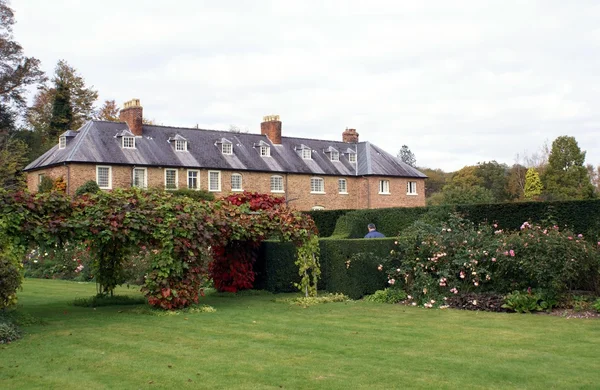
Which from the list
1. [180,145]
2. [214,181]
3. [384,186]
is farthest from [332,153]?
[180,145]

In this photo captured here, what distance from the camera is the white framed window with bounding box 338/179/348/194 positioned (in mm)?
50812

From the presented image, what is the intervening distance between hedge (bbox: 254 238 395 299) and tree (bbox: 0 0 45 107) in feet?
120

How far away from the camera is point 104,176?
40.5 metres

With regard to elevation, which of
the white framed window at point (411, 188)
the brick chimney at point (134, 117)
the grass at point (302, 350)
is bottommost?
the grass at point (302, 350)

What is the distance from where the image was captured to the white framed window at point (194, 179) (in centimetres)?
4375

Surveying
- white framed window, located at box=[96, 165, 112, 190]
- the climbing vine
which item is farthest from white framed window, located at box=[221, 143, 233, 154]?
the climbing vine

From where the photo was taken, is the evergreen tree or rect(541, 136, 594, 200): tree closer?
the evergreen tree

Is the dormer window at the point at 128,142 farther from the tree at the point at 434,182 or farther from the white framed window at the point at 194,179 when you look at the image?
the tree at the point at 434,182

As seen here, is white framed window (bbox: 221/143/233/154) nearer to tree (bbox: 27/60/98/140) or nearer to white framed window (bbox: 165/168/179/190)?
white framed window (bbox: 165/168/179/190)

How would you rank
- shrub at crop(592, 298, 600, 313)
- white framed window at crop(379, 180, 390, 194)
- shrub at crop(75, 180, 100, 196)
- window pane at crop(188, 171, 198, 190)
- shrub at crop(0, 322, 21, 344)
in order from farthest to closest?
1. white framed window at crop(379, 180, 390, 194)
2. window pane at crop(188, 171, 198, 190)
3. shrub at crop(75, 180, 100, 196)
4. shrub at crop(592, 298, 600, 313)
5. shrub at crop(0, 322, 21, 344)

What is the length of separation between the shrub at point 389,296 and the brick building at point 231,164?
72.5 feet

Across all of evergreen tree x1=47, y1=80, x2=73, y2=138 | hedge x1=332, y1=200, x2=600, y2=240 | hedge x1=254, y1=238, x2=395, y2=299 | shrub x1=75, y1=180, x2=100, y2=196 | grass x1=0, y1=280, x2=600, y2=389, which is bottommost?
grass x1=0, y1=280, x2=600, y2=389

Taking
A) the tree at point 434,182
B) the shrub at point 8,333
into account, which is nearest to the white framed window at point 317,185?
the tree at point 434,182

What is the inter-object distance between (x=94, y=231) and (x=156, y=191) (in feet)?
7.22
